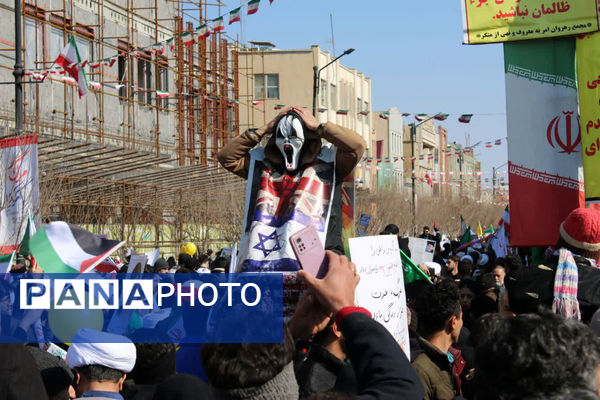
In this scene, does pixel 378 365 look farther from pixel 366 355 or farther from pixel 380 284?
pixel 380 284

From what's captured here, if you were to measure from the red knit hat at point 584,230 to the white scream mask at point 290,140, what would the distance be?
81.0 inches

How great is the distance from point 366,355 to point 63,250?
4.35 meters

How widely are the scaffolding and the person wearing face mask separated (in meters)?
12.5

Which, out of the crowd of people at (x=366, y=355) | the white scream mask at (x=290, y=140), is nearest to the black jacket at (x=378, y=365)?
the crowd of people at (x=366, y=355)

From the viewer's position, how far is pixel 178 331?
5285 millimetres

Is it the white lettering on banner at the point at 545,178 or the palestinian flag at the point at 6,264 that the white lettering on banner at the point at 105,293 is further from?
the white lettering on banner at the point at 545,178

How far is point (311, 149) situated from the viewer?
246 inches

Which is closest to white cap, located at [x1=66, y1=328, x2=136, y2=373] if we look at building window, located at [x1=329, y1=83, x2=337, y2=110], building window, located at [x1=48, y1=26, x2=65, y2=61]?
building window, located at [x1=48, y1=26, x2=65, y2=61]

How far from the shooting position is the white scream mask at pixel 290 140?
6160 mm

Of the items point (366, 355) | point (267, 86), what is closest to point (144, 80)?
point (267, 86)

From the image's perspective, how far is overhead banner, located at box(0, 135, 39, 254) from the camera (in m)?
10.5

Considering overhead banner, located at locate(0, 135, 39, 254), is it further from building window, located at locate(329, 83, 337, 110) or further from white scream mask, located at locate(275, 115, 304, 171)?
building window, located at locate(329, 83, 337, 110)

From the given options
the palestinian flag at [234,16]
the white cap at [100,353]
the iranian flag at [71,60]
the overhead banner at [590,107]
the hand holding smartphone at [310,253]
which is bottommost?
the white cap at [100,353]

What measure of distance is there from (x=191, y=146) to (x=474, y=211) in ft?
101
